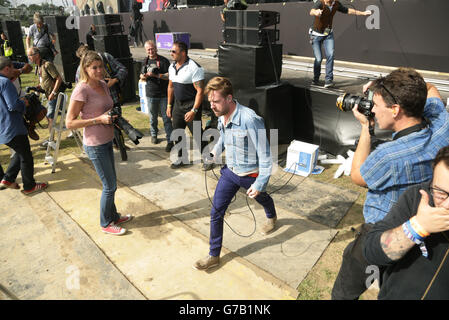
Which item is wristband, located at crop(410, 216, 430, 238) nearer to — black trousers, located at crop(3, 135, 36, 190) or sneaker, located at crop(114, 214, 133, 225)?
sneaker, located at crop(114, 214, 133, 225)

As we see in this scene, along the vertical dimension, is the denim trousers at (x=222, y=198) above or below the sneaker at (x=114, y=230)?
above

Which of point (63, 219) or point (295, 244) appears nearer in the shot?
point (295, 244)

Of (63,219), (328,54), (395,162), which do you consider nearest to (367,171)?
(395,162)

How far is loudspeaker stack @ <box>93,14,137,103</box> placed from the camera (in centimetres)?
973

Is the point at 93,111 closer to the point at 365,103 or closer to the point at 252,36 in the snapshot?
the point at 365,103

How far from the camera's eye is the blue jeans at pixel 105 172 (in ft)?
10.9

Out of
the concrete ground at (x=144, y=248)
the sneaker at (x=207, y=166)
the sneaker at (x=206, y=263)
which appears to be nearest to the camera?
the concrete ground at (x=144, y=248)

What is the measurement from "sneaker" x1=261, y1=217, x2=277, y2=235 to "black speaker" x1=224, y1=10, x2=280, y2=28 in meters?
3.68

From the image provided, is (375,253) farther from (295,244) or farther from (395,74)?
(295,244)

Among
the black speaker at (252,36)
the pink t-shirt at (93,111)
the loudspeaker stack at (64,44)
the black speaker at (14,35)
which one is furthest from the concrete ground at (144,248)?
the black speaker at (14,35)

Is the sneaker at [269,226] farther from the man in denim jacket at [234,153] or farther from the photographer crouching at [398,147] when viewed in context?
the photographer crouching at [398,147]

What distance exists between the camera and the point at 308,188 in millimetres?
4891

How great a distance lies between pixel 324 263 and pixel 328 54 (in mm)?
4674

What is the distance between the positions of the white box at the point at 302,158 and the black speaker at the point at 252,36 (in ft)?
6.83
